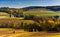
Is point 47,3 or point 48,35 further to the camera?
point 47,3

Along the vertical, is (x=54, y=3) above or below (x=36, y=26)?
above

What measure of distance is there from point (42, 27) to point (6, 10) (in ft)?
1.62

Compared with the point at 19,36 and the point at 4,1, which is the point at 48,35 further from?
the point at 4,1

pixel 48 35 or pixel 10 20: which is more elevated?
pixel 10 20

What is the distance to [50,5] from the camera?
155 cm

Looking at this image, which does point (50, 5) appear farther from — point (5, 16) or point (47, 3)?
point (5, 16)

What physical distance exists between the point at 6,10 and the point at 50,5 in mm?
558

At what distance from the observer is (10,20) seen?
1490mm

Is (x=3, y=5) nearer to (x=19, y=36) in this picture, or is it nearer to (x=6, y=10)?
(x=6, y=10)

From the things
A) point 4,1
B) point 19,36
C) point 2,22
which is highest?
point 4,1

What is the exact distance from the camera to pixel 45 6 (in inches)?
60.8

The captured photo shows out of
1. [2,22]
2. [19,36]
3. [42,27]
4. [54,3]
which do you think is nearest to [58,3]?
[54,3]

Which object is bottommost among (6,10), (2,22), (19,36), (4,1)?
(19,36)

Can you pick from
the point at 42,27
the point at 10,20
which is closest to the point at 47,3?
the point at 42,27
